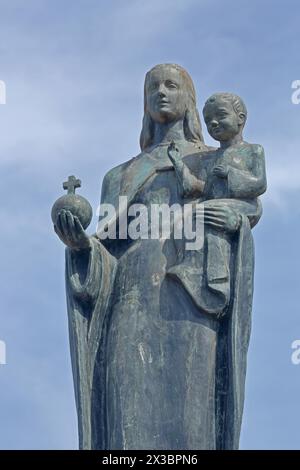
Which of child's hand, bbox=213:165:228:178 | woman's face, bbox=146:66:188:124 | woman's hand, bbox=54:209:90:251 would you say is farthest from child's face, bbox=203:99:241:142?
woman's hand, bbox=54:209:90:251

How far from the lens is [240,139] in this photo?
24.4 metres

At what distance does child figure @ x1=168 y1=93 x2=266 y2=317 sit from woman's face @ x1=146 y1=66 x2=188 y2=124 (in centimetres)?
46

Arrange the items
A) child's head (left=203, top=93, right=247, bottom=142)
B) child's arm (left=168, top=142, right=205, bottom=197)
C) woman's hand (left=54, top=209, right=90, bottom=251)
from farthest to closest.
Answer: child's arm (left=168, top=142, right=205, bottom=197), child's head (left=203, top=93, right=247, bottom=142), woman's hand (left=54, top=209, right=90, bottom=251)

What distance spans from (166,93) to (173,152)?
724mm

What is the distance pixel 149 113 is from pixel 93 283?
2236 millimetres

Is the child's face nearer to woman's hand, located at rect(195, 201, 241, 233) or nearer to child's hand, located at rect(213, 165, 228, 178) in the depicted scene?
child's hand, located at rect(213, 165, 228, 178)

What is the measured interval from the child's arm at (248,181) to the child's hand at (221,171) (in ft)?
0.14

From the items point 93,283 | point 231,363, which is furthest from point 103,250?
point 231,363

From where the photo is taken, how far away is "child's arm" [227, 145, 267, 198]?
23906 mm

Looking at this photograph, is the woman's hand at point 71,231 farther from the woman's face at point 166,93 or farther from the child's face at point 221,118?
the woman's face at point 166,93
